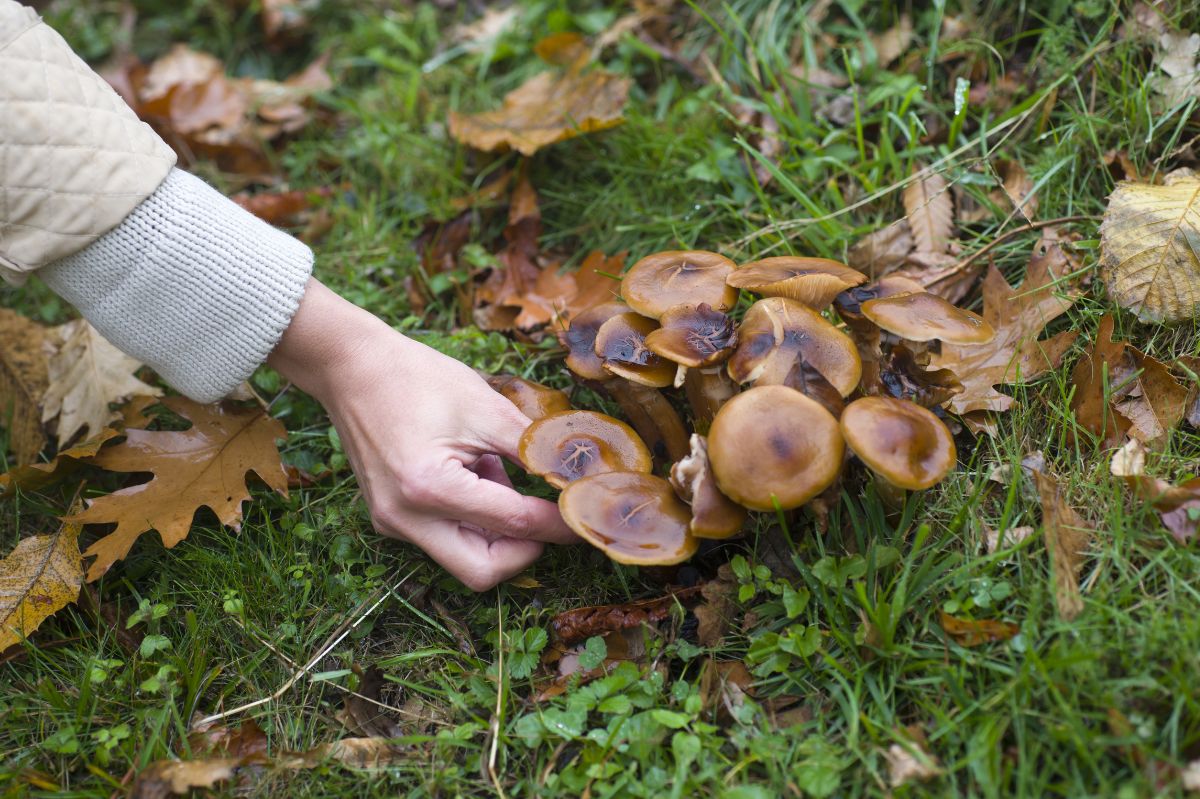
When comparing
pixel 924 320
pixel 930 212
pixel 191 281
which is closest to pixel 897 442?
pixel 924 320

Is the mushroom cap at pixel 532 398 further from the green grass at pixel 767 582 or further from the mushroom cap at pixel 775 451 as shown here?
the mushroom cap at pixel 775 451

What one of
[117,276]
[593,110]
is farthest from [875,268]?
[117,276]

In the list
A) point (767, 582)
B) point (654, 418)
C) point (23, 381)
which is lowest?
point (23, 381)

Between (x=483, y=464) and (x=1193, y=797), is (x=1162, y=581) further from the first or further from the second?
(x=483, y=464)

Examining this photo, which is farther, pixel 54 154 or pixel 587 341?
pixel 587 341

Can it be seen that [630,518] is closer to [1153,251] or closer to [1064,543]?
[1064,543]
